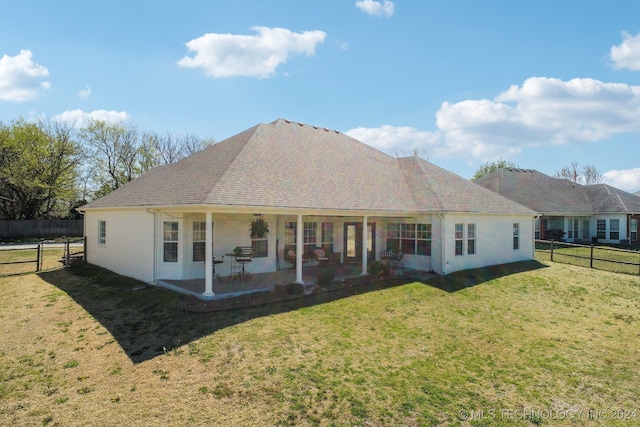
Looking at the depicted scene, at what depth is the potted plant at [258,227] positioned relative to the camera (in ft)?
47.4

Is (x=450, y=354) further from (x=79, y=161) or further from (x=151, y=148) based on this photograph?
(x=151, y=148)

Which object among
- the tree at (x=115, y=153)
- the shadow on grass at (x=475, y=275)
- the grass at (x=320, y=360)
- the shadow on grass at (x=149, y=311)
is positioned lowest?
the grass at (x=320, y=360)

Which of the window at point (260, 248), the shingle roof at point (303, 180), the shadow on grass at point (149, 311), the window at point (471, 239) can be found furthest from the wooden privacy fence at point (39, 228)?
the window at point (471, 239)

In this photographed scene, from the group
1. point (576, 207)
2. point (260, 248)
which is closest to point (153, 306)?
point (260, 248)

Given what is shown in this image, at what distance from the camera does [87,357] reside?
7.78 meters

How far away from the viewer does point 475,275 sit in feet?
51.8

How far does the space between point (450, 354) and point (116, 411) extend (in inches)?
267

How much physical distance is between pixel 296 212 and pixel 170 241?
15.9 feet

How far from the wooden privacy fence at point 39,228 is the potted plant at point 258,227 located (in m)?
30.4

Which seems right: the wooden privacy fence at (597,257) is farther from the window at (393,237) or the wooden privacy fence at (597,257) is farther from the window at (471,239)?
the window at (393,237)

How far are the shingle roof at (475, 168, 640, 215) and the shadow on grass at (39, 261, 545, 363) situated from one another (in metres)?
17.4

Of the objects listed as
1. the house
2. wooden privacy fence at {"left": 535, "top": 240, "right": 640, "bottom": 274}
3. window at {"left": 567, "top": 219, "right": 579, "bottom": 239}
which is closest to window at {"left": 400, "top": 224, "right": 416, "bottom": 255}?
the house

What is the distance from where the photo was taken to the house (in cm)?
1263

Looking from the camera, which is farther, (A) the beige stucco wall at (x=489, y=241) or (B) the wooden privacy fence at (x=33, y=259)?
(B) the wooden privacy fence at (x=33, y=259)
